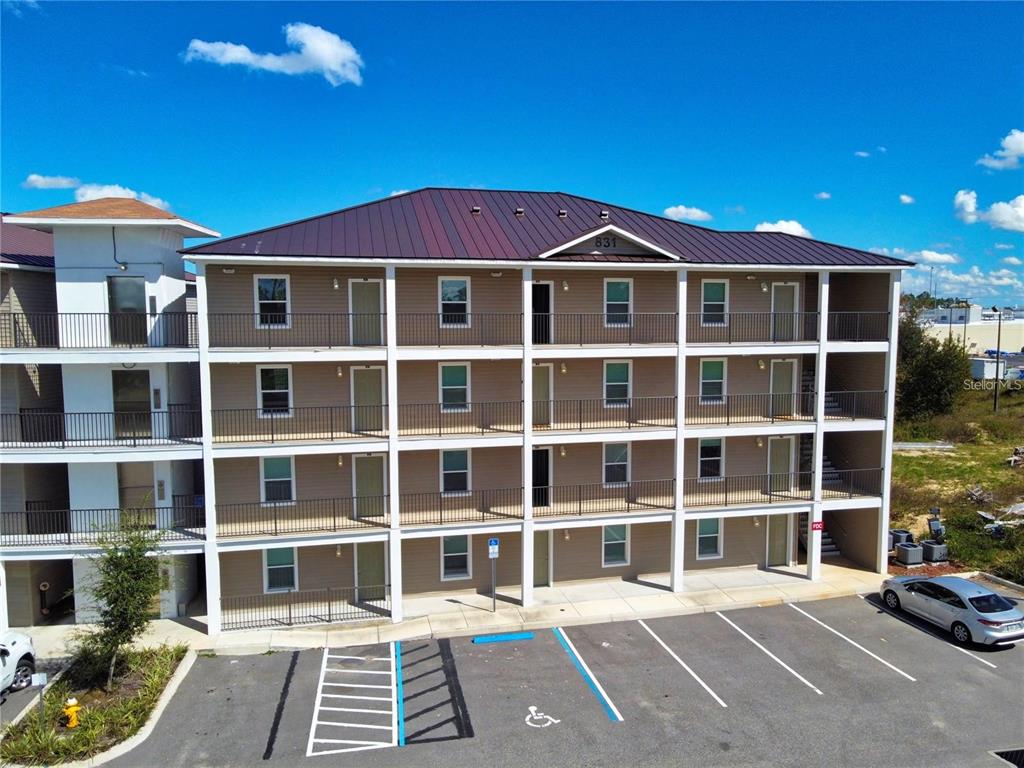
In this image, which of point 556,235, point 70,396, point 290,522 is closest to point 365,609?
point 290,522

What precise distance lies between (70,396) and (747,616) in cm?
1891

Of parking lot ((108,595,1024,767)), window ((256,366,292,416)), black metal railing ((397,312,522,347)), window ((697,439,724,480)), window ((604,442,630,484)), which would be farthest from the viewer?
window ((697,439,724,480))

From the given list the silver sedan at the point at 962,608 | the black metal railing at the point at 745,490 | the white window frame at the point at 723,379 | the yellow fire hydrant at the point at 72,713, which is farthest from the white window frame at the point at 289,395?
the silver sedan at the point at 962,608

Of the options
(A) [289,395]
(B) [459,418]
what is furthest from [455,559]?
(A) [289,395]

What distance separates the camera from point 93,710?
13.7 metres

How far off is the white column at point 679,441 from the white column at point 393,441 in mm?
7986

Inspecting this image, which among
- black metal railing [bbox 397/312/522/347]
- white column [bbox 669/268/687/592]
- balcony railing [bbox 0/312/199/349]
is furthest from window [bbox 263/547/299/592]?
white column [bbox 669/268/687/592]

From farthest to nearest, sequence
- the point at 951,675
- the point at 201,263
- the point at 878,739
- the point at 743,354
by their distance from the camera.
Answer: the point at 743,354 → the point at 201,263 → the point at 951,675 → the point at 878,739

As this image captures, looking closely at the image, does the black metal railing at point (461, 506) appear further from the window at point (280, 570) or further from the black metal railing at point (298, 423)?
the window at point (280, 570)

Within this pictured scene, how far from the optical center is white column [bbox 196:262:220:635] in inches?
679

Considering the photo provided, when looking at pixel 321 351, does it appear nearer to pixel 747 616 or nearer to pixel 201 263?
pixel 201 263

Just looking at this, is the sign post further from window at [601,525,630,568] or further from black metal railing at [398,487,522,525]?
window at [601,525,630,568]

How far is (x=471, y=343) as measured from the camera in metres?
19.8

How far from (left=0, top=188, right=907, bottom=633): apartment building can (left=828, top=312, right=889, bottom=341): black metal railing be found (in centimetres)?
10
